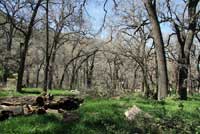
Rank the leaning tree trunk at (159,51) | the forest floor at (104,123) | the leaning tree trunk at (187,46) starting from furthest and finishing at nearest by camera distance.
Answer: the leaning tree trunk at (187,46), the leaning tree trunk at (159,51), the forest floor at (104,123)

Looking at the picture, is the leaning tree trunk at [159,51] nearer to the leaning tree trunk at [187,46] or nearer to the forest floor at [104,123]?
the leaning tree trunk at [187,46]

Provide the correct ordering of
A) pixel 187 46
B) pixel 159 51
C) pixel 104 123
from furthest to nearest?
pixel 187 46, pixel 159 51, pixel 104 123

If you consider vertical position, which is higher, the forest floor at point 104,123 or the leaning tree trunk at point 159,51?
the leaning tree trunk at point 159,51

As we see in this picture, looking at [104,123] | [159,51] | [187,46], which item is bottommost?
[104,123]

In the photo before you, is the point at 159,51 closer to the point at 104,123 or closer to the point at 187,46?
the point at 187,46

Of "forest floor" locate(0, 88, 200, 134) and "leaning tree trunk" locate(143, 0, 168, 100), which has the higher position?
"leaning tree trunk" locate(143, 0, 168, 100)

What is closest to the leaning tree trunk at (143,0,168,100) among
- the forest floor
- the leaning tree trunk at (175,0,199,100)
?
the leaning tree trunk at (175,0,199,100)

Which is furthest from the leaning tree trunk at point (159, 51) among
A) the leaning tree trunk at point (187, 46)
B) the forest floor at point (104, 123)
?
the forest floor at point (104, 123)

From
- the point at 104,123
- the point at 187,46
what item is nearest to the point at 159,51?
the point at 187,46

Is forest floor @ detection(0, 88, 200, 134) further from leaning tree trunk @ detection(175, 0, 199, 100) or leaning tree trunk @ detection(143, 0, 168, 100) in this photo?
leaning tree trunk @ detection(175, 0, 199, 100)

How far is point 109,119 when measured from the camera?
1080cm

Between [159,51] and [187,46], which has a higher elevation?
[187,46]

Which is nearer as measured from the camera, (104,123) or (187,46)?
(104,123)

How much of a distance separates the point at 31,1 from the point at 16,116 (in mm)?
23079
